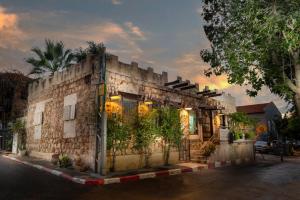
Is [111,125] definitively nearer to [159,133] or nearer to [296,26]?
[159,133]

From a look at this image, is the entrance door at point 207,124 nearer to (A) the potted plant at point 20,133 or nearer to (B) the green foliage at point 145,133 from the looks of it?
(B) the green foliage at point 145,133

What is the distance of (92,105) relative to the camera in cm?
1205

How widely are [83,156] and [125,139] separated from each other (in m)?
2.30

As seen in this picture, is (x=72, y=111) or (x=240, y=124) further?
(x=240, y=124)

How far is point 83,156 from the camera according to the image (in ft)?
39.6

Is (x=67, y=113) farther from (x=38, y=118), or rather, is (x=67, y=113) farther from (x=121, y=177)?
(x=121, y=177)

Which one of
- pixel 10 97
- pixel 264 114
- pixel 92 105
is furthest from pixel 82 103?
pixel 264 114

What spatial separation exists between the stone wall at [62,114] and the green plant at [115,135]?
2.89 feet

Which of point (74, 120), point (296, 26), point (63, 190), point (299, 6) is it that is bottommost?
point (63, 190)

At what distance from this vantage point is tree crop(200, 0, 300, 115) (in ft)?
25.1

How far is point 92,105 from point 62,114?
3.20m

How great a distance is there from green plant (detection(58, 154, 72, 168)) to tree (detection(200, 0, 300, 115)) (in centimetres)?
870

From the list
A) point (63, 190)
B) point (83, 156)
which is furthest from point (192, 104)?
point (63, 190)

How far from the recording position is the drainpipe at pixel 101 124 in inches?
416
